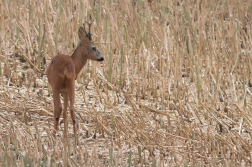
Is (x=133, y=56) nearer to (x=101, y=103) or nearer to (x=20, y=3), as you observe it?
(x=101, y=103)

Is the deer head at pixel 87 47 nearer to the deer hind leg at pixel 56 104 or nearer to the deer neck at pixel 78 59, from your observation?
the deer neck at pixel 78 59

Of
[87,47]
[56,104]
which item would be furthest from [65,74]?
[87,47]

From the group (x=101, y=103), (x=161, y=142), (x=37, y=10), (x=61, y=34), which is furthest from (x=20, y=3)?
(x=161, y=142)

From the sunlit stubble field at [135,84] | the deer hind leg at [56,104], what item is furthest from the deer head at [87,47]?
the sunlit stubble field at [135,84]

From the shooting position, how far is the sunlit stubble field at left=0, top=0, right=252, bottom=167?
19.6 feet

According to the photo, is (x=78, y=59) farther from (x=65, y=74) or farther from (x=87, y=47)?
(x=65, y=74)

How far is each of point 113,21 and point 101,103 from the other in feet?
5.07

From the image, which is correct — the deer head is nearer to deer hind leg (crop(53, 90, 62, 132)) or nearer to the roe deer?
the roe deer

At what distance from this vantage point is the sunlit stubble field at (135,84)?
598cm

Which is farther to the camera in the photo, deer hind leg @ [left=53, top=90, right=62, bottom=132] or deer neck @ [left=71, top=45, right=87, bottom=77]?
deer neck @ [left=71, top=45, right=87, bottom=77]

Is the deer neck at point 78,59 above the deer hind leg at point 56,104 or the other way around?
above

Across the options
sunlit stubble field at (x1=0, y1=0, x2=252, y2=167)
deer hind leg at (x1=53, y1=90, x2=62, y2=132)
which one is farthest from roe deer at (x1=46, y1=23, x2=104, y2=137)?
sunlit stubble field at (x1=0, y1=0, x2=252, y2=167)

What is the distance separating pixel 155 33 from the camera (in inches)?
335

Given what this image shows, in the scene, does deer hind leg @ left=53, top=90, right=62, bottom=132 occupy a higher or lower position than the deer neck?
lower
